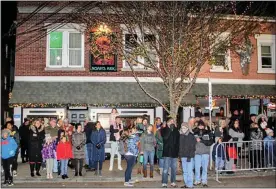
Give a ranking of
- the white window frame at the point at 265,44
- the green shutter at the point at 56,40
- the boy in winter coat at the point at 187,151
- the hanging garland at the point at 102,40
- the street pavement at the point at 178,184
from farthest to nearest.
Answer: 1. the white window frame at the point at 265,44
2. the green shutter at the point at 56,40
3. the hanging garland at the point at 102,40
4. the street pavement at the point at 178,184
5. the boy in winter coat at the point at 187,151

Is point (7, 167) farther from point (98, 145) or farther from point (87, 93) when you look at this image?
point (87, 93)

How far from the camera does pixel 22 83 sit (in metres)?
18.2

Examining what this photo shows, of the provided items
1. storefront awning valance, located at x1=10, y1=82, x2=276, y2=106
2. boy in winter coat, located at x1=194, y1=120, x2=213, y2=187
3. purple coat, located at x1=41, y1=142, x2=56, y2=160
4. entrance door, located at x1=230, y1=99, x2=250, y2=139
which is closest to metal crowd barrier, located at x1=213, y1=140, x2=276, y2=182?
boy in winter coat, located at x1=194, y1=120, x2=213, y2=187

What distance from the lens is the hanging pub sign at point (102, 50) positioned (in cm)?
1558

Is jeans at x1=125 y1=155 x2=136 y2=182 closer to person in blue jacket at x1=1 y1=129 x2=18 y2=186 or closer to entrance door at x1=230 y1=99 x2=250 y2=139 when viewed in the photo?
person in blue jacket at x1=1 y1=129 x2=18 y2=186

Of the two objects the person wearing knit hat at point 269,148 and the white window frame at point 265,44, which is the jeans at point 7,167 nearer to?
the person wearing knit hat at point 269,148

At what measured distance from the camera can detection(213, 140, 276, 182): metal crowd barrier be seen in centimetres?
1317

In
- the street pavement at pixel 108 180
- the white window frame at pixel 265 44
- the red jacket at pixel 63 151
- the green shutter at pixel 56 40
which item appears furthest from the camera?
the white window frame at pixel 265 44

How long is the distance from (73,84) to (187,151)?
8839 mm

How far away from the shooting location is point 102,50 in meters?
16.8

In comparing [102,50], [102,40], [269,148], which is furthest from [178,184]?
[102,40]

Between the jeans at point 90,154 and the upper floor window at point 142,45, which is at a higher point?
the upper floor window at point 142,45

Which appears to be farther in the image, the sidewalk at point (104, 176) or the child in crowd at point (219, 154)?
the child in crowd at point (219, 154)

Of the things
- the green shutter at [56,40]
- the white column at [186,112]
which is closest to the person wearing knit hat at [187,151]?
the white column at [186,112]
